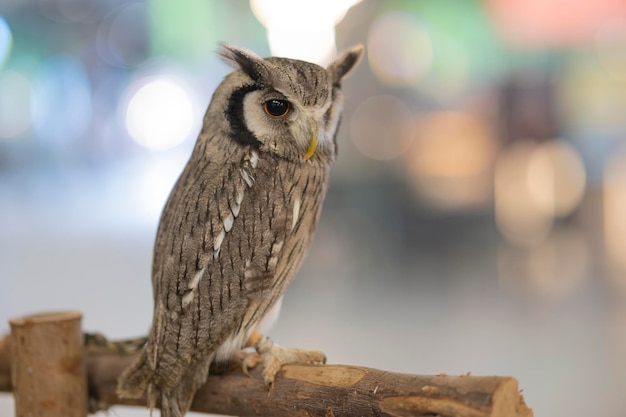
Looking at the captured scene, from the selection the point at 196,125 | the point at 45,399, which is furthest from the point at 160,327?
the point at 196,125

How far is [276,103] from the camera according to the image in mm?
1074

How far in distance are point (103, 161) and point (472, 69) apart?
2045 mm

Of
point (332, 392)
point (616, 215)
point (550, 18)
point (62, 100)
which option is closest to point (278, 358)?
point (332, 392)

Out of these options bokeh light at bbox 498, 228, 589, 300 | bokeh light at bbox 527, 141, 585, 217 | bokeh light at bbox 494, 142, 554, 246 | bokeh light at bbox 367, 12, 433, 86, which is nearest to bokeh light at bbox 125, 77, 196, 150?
bokeh light at bbox 367, 12, 433, 86

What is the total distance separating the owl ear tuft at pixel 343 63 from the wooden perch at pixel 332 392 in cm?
56

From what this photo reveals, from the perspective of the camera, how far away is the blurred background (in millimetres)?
2789

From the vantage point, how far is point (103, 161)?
3305 millimetres

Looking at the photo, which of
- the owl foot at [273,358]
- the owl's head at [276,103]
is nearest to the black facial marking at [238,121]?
the owl's head at [276,103]

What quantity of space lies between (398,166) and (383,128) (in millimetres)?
223

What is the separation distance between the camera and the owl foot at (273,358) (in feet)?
3.65

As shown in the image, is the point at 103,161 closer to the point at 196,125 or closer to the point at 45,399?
the point at 196,125

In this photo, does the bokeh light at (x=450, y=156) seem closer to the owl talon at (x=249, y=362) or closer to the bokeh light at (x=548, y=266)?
the bokeh light at (x=548, y=266)

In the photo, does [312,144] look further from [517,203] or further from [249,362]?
[517,203]

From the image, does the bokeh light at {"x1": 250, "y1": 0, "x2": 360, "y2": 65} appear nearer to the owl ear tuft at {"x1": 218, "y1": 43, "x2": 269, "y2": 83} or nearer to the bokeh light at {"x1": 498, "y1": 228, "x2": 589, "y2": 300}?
the owl ear tuft at {"x1": 218, "y1": 43, "x2": 269, "y2": 83}
